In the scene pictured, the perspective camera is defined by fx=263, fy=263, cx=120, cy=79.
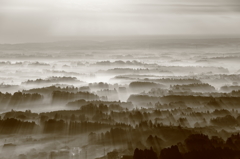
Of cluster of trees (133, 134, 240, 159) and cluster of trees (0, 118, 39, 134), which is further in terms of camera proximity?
cluster of trees (0, 118, 39, 134)

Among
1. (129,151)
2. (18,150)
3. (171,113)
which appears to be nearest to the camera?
(129,151)

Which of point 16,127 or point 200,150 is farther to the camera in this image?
point 16,127

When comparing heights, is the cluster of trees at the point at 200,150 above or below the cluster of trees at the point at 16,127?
below

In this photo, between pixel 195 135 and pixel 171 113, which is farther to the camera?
pixel 171 113

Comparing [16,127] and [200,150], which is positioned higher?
[16,127]

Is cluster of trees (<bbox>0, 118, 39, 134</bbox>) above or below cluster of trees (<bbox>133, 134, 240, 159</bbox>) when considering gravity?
above

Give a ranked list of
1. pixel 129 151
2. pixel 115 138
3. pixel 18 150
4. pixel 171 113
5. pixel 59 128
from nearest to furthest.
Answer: pixel 129 151 → pixel 18 150 → pixel 115 138 → pixel 59 128 → pixel 171 113

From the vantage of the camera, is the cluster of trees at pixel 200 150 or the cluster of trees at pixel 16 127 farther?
the cluster of trees at pixel 16 127

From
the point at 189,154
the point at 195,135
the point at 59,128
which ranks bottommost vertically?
the point at 189,154

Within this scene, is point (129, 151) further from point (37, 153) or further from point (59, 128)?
point (59, 128)

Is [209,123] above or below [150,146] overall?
above

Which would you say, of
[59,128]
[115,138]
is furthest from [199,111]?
[59,128]
